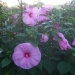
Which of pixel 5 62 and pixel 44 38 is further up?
pixel 44 38

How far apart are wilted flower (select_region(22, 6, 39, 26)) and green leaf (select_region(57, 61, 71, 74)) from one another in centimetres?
31

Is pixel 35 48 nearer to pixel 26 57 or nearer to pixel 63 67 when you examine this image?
pixel 26 57

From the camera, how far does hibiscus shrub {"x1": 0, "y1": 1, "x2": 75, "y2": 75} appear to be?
126 cm

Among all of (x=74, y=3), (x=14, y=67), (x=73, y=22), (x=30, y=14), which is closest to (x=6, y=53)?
(x=14, y=67)

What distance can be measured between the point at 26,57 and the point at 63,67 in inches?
8.7

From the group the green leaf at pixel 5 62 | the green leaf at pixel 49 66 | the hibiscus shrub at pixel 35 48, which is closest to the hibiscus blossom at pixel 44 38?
the hibiscus shrub at pixel 35 48

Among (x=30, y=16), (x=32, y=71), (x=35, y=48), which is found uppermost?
(x=30, y=16)

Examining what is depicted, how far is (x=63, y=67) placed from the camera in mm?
1298

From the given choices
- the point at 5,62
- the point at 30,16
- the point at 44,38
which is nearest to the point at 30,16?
the point at 30,16

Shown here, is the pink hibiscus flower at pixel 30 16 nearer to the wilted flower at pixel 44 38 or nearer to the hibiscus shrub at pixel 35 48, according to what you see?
the hibiscus shrub at pixel 35 48

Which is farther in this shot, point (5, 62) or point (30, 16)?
point (30, 16)

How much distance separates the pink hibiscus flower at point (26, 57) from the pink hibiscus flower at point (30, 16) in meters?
0.20

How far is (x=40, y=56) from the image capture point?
1.25 m

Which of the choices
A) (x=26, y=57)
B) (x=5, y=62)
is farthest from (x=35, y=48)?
(x=5, y=62)
